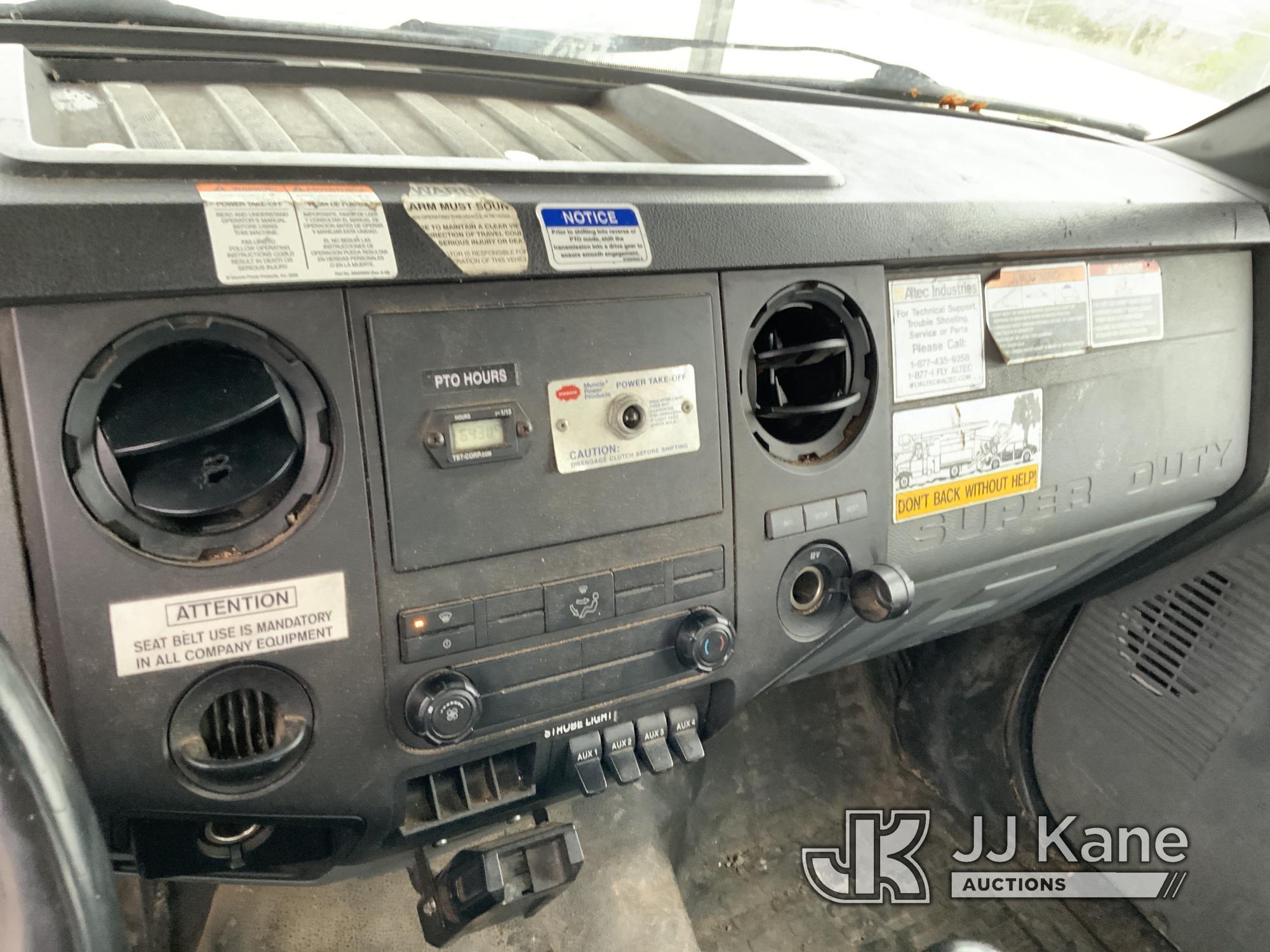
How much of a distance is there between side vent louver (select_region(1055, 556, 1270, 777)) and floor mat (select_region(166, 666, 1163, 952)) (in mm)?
380

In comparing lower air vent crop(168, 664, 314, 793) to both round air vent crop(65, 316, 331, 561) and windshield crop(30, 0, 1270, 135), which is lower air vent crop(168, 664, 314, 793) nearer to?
round air vent crop(65, 316, 331, 561)

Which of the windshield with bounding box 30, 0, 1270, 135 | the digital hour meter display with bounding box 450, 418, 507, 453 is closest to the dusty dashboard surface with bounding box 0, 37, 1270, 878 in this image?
the digital hour meter display with bounding box 450, 418, 507, 453

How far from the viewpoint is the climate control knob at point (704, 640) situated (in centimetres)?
92

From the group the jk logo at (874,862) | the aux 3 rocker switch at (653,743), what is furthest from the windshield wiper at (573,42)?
Answer: the jk logo at (874,862)

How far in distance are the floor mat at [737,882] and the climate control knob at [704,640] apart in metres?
0.55

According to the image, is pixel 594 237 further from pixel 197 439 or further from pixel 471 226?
pixel 197 439

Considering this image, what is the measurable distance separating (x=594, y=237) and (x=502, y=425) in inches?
7.4

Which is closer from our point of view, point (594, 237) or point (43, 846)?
point (43, 846)

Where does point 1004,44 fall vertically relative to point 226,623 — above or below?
above

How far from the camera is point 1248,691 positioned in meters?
1.41

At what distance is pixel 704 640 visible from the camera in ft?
3.00

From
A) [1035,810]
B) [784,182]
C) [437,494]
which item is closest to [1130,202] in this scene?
[784,182]

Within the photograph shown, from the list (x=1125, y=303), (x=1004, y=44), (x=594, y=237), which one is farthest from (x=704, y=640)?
(x=1004, y=44)

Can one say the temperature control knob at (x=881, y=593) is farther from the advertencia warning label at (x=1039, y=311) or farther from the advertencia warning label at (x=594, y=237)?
the advertencia warning label at (x=594, y=237)
